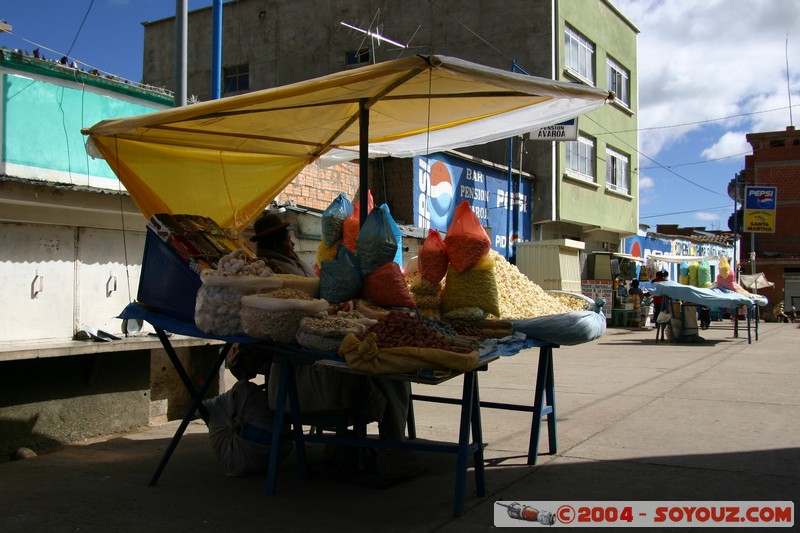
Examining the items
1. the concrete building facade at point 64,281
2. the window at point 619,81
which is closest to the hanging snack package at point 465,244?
the concrete building facade at point 64,281

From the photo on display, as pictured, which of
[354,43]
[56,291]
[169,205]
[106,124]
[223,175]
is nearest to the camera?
[106,124]

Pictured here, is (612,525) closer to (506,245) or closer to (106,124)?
(106,124)

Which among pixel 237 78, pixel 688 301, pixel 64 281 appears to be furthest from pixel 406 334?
pixel 237 78

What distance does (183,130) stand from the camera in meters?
5.12

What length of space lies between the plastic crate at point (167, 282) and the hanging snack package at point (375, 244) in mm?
1107

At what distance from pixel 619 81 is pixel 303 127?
22.5 metres

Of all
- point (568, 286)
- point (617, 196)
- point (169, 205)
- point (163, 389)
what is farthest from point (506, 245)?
point (169, 205)

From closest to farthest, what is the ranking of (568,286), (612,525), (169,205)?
(612,525) < (169,205) < (568,286)

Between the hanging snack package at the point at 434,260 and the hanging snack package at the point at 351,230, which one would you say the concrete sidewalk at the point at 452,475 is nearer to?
the hanging snack package at the point at 434,260

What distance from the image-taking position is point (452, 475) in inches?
195

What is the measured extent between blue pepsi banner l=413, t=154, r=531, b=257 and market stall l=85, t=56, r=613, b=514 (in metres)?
8.91

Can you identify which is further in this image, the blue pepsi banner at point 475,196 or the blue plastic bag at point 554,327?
the blue pepsi banner at point 475,196

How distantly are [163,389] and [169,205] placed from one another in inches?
98.4

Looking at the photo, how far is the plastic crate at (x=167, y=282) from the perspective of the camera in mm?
4629
